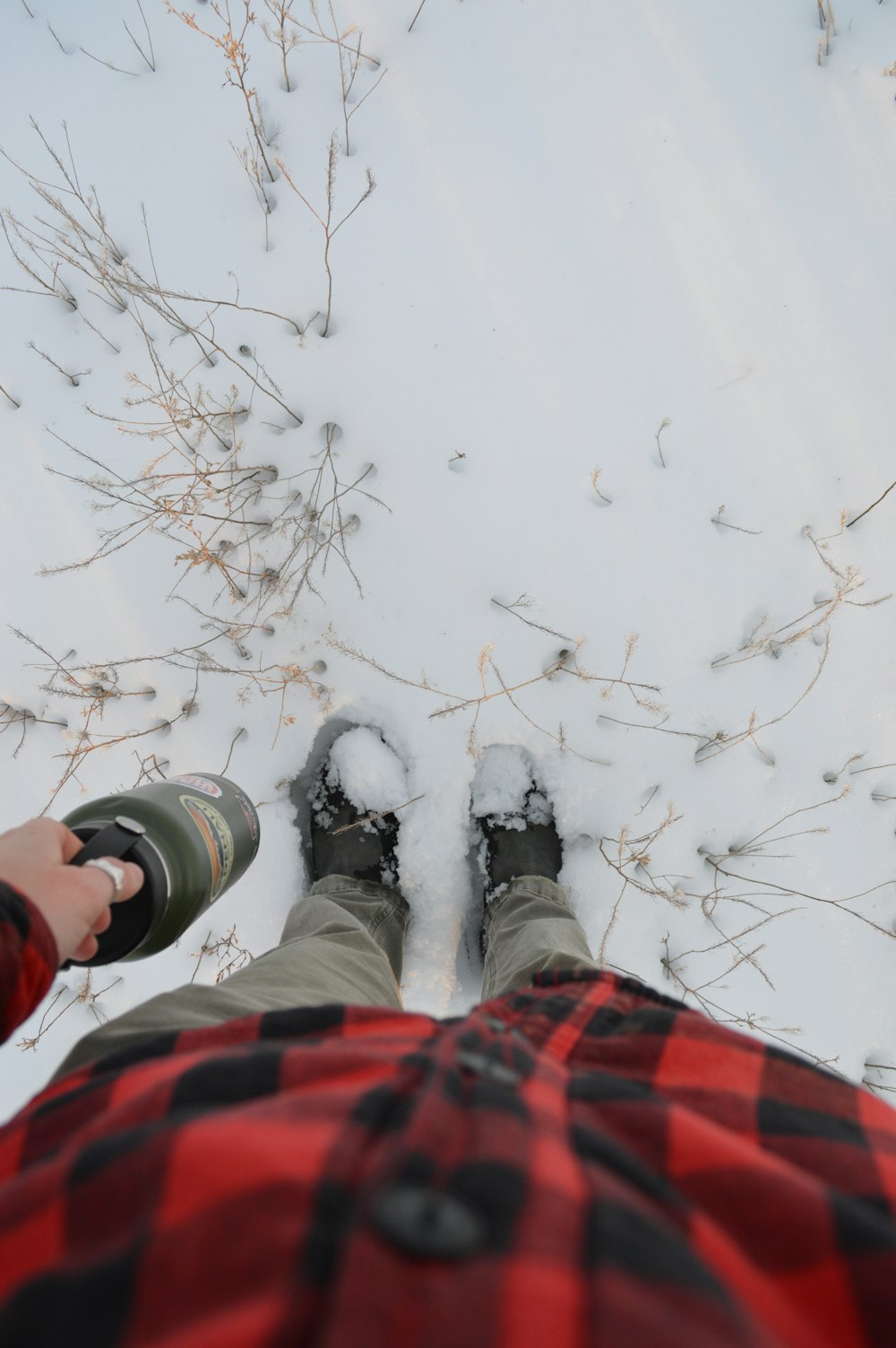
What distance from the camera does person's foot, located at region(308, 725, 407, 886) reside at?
5.61 feet

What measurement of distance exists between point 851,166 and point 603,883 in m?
1.74

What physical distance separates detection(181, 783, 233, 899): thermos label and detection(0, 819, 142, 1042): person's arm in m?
0.26

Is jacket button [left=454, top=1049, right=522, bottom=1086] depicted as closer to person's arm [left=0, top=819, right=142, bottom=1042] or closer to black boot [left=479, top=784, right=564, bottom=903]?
person's arm [left=0, top=819, right=142, bottom=1042]

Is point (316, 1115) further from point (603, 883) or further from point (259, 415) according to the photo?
point (259, 415)

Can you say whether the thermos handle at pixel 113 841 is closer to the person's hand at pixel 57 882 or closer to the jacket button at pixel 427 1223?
the person's hand at pixel 57 882

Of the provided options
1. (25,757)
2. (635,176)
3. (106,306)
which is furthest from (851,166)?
(25,757)

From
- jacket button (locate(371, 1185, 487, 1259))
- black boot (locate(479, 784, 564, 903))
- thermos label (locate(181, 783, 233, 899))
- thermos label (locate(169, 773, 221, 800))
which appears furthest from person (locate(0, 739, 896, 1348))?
black boot (locate(479, 784, 564, 903))

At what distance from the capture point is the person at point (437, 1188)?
368 millimetres

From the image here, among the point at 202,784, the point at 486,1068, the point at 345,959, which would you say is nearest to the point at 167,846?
the point at 202,784

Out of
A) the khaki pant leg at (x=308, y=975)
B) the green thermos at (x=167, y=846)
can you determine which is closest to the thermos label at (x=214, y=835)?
the green thermos at (x=167, y=846)

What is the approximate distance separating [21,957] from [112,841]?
0.25 m

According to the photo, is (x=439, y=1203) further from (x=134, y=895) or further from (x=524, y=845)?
(x=524, y=845)

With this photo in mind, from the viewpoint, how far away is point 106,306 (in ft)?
5.45

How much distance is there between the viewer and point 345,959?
1.22 metres
